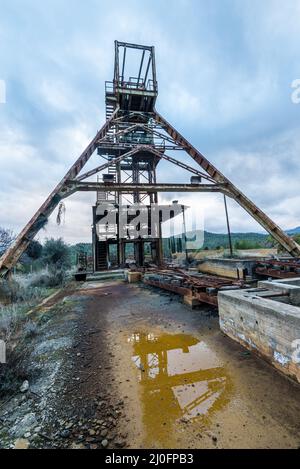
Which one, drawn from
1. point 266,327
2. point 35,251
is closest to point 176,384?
point 266,327

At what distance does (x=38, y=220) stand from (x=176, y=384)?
7281 millimetres

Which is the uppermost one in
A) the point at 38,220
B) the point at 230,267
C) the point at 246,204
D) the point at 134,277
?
the point at 246,204

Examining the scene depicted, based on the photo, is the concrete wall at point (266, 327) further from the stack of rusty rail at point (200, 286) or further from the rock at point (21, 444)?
the rock at point (21, 444)

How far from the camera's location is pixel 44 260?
1842 cm

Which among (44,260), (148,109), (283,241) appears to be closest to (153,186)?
(283,241)

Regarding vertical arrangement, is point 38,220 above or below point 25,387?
above

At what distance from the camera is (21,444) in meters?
1.95

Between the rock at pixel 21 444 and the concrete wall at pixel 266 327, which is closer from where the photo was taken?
the rock at pixel 21 444

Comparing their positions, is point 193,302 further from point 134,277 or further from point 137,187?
point 134,277

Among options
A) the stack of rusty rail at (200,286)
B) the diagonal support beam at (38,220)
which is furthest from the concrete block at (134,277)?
the diagonal support beam at (38,220)

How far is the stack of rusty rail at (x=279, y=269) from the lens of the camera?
23.7ft

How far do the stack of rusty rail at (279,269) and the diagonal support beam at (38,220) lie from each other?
29.8 ft

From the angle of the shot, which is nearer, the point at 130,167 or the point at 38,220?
the point at 38,220

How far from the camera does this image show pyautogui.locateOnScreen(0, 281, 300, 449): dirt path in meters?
2.00
